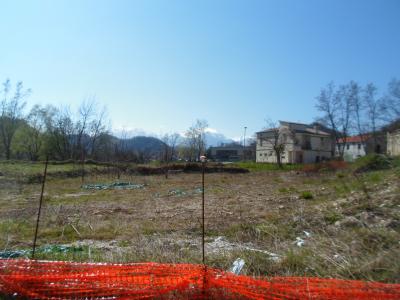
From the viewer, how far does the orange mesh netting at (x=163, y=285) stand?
2973mm

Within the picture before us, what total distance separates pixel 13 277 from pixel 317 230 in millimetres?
4771

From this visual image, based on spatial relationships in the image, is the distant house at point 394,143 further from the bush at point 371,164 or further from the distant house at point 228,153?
the distant house at point 228,153

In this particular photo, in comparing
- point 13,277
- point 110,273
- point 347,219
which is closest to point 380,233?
point 347,219

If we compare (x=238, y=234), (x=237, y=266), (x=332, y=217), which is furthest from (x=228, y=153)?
(x=237, y=266)

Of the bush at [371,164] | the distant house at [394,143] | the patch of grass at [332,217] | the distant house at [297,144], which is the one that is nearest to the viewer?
the patch of grass at [332,217]

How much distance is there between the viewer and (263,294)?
2.99 m

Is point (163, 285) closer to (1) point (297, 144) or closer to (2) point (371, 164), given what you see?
(2) point (371, 164)

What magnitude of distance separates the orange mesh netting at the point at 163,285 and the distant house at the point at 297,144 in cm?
5541

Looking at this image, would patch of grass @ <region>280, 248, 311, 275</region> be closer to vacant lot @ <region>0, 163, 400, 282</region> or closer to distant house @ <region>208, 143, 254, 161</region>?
vacant lot @ <region>0, 163, 400, 282</region>

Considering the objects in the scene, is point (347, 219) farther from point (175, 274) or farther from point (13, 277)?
point (13, 277)

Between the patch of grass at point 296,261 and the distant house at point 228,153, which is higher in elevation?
the distant house at point 228,153

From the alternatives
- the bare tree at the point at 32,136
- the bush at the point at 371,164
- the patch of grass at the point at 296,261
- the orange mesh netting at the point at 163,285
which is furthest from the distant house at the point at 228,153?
the orange mesh netting at the point at 163,285

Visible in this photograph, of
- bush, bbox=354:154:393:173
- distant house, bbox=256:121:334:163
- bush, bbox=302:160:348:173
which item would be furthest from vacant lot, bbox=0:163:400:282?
distant house, bbox=256:121:334:163

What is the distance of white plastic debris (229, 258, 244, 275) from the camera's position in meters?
3.83
